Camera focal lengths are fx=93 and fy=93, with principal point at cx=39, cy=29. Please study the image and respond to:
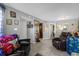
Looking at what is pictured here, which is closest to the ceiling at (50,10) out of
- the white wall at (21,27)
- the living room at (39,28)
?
the living room at (39,28)

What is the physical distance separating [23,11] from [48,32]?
76cm

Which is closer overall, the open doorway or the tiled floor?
the tiled floor

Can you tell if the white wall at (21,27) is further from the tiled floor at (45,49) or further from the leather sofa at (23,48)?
the tiled floor at (45,49)

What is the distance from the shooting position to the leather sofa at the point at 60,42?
2121mm

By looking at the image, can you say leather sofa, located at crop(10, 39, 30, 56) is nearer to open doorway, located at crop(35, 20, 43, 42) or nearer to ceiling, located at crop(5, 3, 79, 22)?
open doorway, located at crop(35, 20, 43, 42)

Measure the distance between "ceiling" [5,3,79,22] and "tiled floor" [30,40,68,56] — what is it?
56 cm

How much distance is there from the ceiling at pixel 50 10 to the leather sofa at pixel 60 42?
41cm

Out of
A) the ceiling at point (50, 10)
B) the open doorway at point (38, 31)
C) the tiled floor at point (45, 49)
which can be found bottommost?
the tiled floor at point (45, 49)

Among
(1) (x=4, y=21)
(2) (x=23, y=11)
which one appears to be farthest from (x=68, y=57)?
(1) (x=4, y=21)

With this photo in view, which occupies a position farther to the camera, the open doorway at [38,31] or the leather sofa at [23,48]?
the open doorway at [38,31]

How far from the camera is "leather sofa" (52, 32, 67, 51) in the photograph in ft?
6.96

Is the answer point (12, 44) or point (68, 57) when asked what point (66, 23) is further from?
point (12, 44)

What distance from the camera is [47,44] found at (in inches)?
84.8

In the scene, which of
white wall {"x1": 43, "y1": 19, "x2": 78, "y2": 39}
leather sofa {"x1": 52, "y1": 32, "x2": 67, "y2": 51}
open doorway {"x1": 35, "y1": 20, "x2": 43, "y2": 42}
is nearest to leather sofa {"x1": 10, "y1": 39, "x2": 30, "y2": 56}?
open doorway {"x1": 35, "y1": 20, "x2": 43, "y2": 42}
